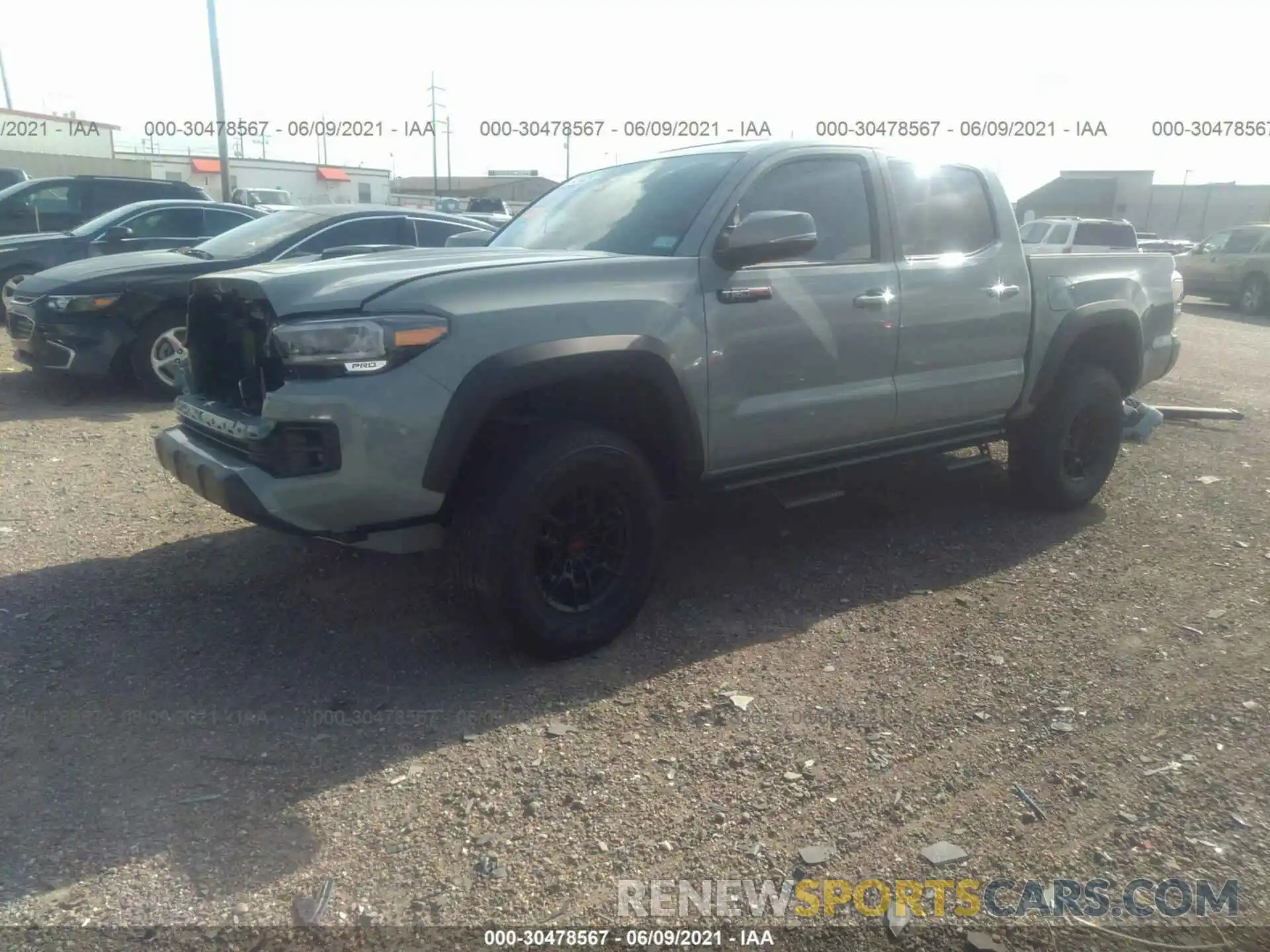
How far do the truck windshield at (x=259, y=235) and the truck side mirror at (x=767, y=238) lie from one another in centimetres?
531

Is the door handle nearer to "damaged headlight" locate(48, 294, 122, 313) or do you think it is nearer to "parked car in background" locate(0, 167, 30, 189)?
"damaged headlight" locate(48, 294, 122, 313)

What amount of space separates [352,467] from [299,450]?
0.67 ft

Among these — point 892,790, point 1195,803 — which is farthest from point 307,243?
point 1195,803

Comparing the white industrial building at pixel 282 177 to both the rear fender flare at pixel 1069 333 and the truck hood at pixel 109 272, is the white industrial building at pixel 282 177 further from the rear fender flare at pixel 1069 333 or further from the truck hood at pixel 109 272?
→ the rear fender flare at pixel 1069 333

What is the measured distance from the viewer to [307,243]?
8.09 m

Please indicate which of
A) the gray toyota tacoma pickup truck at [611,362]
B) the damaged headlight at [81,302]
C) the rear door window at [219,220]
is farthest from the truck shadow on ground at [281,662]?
the rear door window at [219,220]

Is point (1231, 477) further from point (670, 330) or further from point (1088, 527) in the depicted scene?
point (670, 330)

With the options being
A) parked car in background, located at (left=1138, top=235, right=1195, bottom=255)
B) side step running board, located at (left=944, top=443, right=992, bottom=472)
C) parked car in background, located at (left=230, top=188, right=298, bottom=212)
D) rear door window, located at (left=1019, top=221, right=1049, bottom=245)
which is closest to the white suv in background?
rear door window, located at (left=1019, top=221, right=1049, bottom=245)

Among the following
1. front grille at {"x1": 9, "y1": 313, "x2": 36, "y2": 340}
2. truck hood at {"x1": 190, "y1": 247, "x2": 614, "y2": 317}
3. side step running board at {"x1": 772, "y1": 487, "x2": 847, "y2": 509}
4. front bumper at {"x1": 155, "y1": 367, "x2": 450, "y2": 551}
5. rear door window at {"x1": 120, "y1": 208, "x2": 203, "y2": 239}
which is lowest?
side step running board at {"x1": 772, "y1": 487, "x2": 847, "y2": 509}

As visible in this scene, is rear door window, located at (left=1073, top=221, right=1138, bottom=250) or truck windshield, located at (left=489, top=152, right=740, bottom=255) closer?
truck windshield, located at (left=489, top=152, right=740, bottom=255)

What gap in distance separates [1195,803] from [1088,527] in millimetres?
2810

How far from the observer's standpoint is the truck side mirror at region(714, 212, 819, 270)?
383cm

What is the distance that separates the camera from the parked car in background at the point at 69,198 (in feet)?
40.3

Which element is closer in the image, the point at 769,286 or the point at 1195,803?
the point at 1195,803
